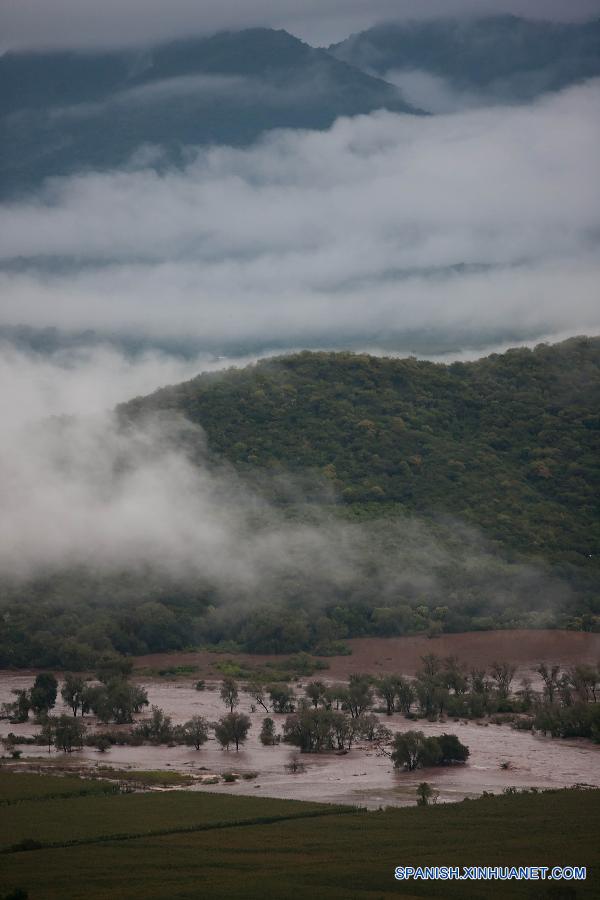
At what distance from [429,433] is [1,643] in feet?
215

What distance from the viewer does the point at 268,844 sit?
45.9 metres

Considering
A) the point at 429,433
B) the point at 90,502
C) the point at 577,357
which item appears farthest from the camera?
the point at 577,357

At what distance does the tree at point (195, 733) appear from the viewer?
73812mm

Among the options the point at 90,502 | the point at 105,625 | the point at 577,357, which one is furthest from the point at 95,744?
the point at 577,357

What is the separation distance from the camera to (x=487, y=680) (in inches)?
3915

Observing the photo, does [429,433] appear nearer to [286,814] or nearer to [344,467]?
[344,467]

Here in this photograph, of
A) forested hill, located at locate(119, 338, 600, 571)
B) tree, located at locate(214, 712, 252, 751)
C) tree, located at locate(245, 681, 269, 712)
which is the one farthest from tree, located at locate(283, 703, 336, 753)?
forested hill, located at locate(119, 338, 600, 571)

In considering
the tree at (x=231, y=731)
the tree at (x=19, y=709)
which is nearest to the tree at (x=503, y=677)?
the tree at (x=231, y=731)

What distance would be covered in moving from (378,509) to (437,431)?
66.6 ft

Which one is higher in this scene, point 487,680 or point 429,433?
point 429,433

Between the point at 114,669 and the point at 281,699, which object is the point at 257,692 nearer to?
the point at 281,699

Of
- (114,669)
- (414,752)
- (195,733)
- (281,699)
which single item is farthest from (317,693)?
(114,669)

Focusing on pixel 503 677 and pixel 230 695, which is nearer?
pixel 230 695

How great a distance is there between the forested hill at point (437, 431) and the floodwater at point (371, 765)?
2423 inches
